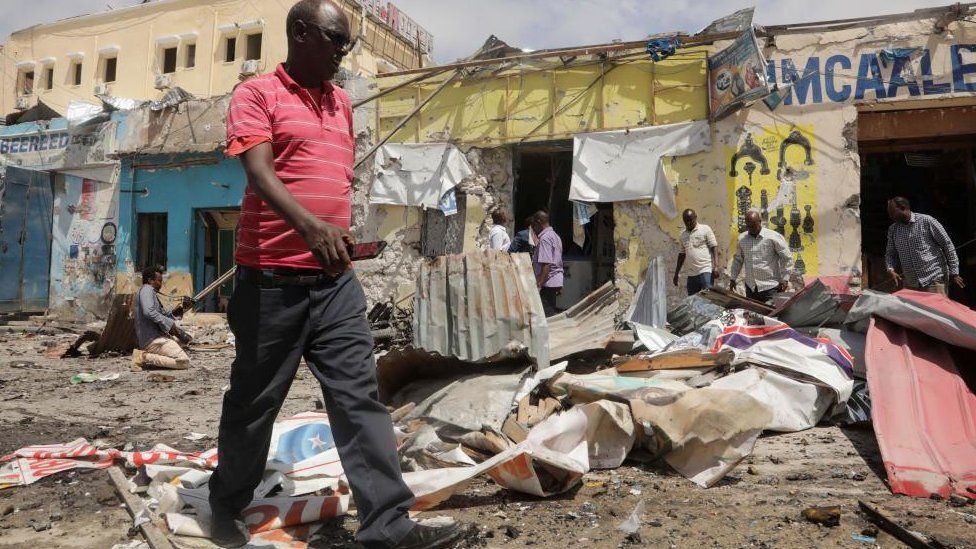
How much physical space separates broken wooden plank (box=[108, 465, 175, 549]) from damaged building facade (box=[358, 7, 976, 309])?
7314 mm

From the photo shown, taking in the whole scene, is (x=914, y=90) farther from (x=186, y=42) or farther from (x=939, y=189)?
(x=186, y=42)

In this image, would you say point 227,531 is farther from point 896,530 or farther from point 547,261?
point 547,261

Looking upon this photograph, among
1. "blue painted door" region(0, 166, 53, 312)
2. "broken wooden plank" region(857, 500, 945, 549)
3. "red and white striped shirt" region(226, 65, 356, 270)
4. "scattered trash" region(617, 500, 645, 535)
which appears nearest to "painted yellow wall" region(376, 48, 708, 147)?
"broken wooden plank" region(857, 500, 945, 549)

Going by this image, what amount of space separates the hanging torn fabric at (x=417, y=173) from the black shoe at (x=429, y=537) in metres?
8.55

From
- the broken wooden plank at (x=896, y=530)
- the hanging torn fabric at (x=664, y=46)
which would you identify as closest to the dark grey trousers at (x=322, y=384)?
the broken wooden plank at (x=896, y=530)

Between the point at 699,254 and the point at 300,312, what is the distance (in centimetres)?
643

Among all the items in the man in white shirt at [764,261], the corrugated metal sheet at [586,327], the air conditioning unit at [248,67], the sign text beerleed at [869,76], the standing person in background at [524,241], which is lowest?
the corrugated metal sheet at [586,327]

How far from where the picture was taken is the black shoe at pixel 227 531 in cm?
203

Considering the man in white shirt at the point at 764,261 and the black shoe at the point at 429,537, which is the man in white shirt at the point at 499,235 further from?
the black shoe at the point at 429,537

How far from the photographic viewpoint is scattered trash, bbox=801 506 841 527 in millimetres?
2193

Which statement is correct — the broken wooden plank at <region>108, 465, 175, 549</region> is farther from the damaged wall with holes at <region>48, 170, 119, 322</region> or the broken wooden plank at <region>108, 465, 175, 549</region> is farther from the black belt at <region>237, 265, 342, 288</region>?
the damaged wall with holes at <region>48, 170, 119, 322</region>

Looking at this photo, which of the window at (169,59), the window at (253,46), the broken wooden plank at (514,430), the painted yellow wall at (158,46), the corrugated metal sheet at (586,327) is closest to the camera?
the broken wooden plank at (514,430)

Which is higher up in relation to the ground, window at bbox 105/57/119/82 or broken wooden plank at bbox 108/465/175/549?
window at bbox 105/57/119/82

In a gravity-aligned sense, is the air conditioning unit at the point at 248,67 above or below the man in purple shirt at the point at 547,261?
Result: above
